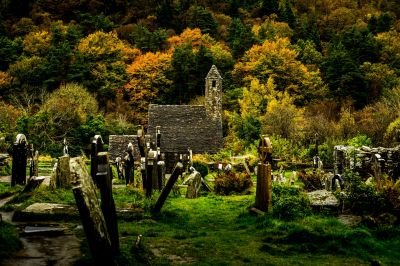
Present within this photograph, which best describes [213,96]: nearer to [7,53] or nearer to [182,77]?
[182,77]

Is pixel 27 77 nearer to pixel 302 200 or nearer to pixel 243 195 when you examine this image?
pixel 243 195

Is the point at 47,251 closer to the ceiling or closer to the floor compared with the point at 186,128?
closer to the floor

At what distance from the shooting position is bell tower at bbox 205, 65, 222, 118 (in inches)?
1768

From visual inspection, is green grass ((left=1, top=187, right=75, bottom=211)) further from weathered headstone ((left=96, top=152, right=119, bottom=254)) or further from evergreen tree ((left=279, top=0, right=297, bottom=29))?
evergreen tree ((left=279, top=0, right=297, bottom=29))

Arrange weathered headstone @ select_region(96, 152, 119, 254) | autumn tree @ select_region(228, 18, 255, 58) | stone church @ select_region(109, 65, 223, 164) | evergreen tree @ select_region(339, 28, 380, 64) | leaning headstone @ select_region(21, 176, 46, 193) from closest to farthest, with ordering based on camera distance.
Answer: weathered headstone @ select_region(96, 152, 119, 254) < leaning headstone @ select_region(21, 176, 46, 193) < stone church @ select_region(109, 65, 223, 164) < evergreen tree @ select_region(339, 28, 380, 64) < autumn tree @ select_region(228, 18, 255, 58)

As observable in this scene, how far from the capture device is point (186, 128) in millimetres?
41094

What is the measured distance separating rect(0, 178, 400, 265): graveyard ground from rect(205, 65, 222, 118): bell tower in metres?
32.9

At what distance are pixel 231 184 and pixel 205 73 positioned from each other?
151ft

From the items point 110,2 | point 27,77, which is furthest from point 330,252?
point 110,2

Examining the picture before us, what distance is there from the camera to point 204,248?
8086 millimetres

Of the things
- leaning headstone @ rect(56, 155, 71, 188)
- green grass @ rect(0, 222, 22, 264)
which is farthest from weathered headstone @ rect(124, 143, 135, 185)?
green grass @ rect(0, 222, 22, 264)

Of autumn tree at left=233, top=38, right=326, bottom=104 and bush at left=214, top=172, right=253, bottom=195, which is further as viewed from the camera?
autumn tree at left=233, top=38, right=326, bottom=104

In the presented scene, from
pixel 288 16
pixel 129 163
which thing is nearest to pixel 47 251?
pixel 129 163

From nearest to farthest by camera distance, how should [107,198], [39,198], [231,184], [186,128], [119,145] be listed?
[107,198] < [39,198] < [231,184] < [119,145] < [186,128]
